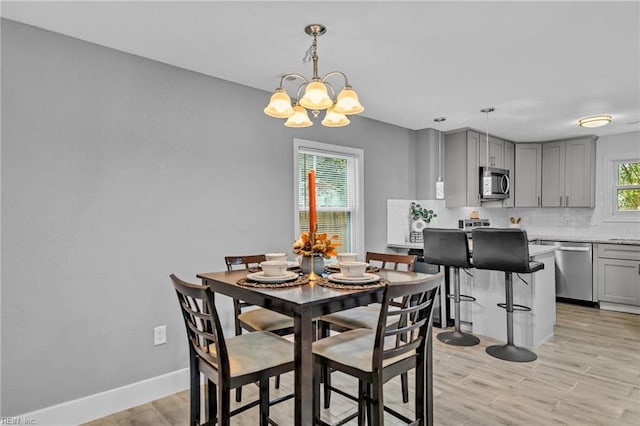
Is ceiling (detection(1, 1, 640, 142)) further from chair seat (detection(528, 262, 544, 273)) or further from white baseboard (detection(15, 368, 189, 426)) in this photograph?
white baseboard (detection(15, 368, 189, 426))

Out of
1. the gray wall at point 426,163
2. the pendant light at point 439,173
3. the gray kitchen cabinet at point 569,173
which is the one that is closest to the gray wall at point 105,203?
the pendant light at point 439,173

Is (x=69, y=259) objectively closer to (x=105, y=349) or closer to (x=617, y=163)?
(x=105, y=349)

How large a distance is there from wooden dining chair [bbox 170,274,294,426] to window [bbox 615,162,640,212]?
18.4 feet

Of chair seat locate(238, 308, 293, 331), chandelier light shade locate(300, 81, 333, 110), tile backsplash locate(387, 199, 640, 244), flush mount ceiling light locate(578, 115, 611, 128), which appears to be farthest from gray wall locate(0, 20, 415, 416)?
flush mount ceiling light locate(578, 115, 611, 128)

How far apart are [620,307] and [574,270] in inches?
24.7

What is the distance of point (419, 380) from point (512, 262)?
5.44 ft

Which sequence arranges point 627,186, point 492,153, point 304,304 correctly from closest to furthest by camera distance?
1. point 304,304
2. point 627,186
3. point 492,153

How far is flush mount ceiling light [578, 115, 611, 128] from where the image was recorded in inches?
167

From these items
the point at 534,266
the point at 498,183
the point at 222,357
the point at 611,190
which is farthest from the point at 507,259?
the point at 611,190

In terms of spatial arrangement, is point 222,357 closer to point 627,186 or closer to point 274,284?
point 274,284

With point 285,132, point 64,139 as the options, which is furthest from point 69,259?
point 285,132

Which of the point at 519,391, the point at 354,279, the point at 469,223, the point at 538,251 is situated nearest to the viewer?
the point at 354,279

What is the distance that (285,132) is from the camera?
346cm

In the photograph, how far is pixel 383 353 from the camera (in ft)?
5.30
